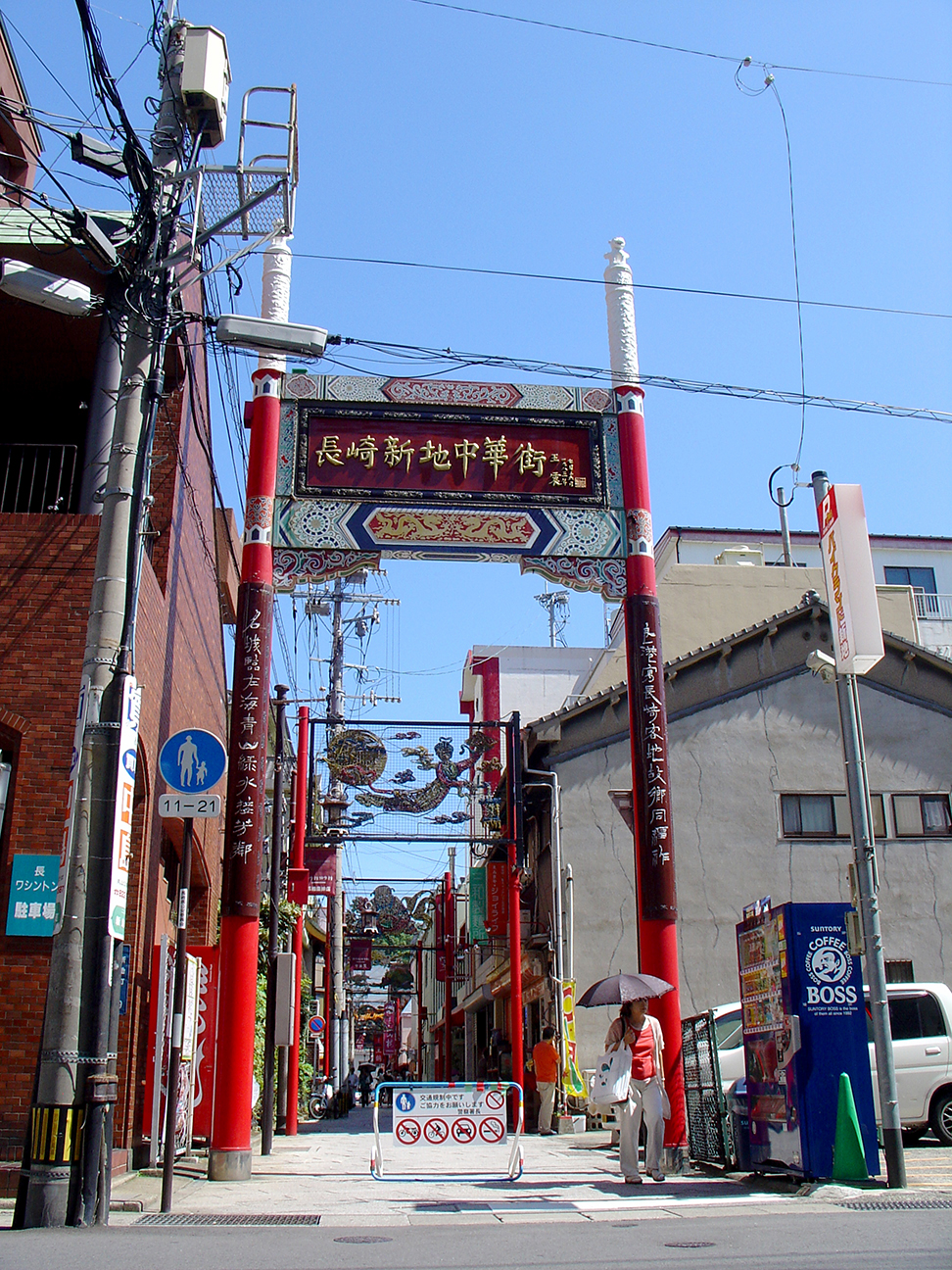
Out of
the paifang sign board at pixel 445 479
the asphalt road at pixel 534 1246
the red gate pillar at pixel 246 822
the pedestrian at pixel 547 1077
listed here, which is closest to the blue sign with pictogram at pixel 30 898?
the red gate pillar at pixel 246 822

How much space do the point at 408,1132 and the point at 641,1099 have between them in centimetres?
223

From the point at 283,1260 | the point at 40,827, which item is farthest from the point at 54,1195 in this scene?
the point at 40,827

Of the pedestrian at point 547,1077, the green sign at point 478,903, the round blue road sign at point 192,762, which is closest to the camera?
the round blue road sign at point 192,762

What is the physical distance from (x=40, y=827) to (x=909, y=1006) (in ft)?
35.5

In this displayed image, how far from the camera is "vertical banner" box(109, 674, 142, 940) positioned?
867cm

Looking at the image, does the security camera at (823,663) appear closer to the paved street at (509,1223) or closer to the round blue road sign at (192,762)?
the paved street at (509,1223)

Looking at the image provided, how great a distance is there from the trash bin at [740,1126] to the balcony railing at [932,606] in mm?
28226

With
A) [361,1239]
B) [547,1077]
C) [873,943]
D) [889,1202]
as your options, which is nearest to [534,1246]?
[361,1239]

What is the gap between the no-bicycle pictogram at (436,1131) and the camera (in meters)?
11.0

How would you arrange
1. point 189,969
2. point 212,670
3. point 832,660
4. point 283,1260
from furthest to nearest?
point 212,670 → point 189,969 → point 832,660 → point 283,1260

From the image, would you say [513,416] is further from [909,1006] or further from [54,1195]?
[54,1195]

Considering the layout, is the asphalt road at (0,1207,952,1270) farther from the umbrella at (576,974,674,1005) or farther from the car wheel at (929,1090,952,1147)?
the car wheel at (929,1090,952,1147)

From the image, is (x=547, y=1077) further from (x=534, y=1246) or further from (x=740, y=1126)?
(x=534, y=1246)

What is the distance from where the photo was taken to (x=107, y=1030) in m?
8.45
